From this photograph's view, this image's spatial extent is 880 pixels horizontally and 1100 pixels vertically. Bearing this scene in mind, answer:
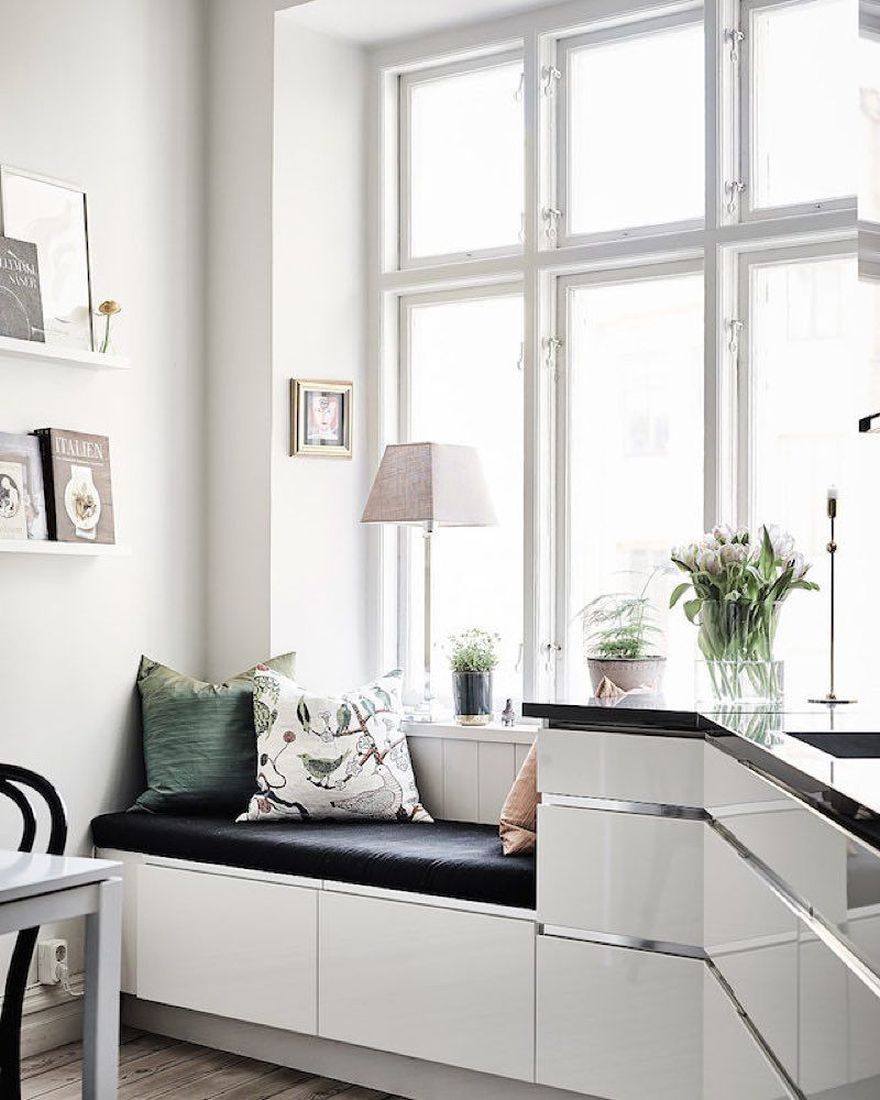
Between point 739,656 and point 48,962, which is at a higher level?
point 739,656

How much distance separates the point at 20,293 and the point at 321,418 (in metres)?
1.02

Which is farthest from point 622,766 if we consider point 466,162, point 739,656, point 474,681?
point 466,162

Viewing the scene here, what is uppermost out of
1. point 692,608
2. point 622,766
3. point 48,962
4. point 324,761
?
point 692,608

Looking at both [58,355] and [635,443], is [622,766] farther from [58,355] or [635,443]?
[58,355]

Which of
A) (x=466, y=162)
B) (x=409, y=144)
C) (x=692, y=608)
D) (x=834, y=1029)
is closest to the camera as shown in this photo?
(x=834, y=1029)

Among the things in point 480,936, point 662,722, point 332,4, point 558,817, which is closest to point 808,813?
point 662,722

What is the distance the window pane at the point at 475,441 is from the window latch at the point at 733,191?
28.3 inches

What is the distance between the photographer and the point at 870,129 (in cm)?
272

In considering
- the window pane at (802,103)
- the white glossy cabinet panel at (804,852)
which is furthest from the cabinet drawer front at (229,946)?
the window pane at (802,103)

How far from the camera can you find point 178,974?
365 cm

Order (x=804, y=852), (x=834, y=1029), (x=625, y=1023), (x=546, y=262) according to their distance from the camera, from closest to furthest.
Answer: (x=834, y=1029)
(x=804, y=852)
(x=625, y=1023)
(x=546, y=262)

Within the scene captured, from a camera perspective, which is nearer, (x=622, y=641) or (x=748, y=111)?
(x=622, y=641)

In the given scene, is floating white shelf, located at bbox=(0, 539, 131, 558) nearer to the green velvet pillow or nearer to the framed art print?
the green velvet pillow

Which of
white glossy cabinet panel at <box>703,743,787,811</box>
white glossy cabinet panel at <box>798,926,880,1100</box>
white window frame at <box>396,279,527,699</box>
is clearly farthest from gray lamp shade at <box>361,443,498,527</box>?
white glossy cabinet panel at <box>798,926,880,1100</box>
